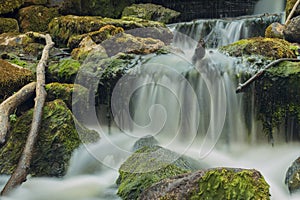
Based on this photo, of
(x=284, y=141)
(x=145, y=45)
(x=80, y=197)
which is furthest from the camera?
(x=145, y=45)

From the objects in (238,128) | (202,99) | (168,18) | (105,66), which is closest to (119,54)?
(105,66)

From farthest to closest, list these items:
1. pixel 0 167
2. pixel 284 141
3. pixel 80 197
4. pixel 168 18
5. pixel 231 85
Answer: pixel 168 18
pixel 231 85
pixel 284 141
pixel 0 167
pixel 80 197

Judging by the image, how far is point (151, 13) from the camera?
34.9 feet

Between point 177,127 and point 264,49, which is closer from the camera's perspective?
point 177,127

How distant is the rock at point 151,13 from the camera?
10.6m

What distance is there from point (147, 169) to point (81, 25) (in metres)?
5.51

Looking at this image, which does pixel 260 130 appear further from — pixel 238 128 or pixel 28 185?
pixel 28 185

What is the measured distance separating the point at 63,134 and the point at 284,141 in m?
3.11

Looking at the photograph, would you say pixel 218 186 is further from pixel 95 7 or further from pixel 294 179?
pixel 95 7

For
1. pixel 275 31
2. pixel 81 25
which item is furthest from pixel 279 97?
pixel 81 25

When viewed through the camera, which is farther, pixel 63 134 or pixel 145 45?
pixel 145 45

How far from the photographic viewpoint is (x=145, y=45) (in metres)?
7.09

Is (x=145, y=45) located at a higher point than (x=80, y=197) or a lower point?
higher

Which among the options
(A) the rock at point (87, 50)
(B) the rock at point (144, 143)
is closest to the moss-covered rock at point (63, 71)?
(A) the rock at point (87, 50)
